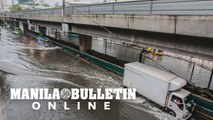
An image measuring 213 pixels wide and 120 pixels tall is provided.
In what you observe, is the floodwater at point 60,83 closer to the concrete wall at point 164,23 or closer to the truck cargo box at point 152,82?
the truck cargo box at point 152,82

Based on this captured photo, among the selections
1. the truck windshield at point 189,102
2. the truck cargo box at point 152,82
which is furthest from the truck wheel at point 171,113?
the truck windshield at point 189,102

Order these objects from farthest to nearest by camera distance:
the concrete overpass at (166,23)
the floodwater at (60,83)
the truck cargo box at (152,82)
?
the floodwater at (60,83) → the truck cargo box at (152,82) → the concrete overpass at (166,23)

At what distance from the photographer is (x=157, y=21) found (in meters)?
9.98

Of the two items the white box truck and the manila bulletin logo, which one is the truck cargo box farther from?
the manila bulletin logo

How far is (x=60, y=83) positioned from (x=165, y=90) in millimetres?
10386

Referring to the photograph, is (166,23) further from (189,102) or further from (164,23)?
(189,102)

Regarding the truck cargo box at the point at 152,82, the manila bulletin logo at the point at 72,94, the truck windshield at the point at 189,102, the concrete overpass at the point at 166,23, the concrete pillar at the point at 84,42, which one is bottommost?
the manila bulletin logo at the point at 72,94

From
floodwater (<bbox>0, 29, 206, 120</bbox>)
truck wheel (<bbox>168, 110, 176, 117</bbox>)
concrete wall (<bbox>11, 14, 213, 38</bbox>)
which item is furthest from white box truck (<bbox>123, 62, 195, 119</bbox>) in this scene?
concrete wall (<bbox>11, 14, 213, 38</bbox>)

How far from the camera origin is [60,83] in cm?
1591

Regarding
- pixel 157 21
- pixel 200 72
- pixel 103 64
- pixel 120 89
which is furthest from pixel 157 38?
pixel 200 72

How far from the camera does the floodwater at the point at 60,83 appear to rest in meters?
11.1

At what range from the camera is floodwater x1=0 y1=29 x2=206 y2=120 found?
11.1m

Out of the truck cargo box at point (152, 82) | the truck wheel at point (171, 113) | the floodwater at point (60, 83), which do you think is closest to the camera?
the truck cargo box at point (152, 82)

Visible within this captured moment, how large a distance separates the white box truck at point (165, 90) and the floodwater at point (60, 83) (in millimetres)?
888
